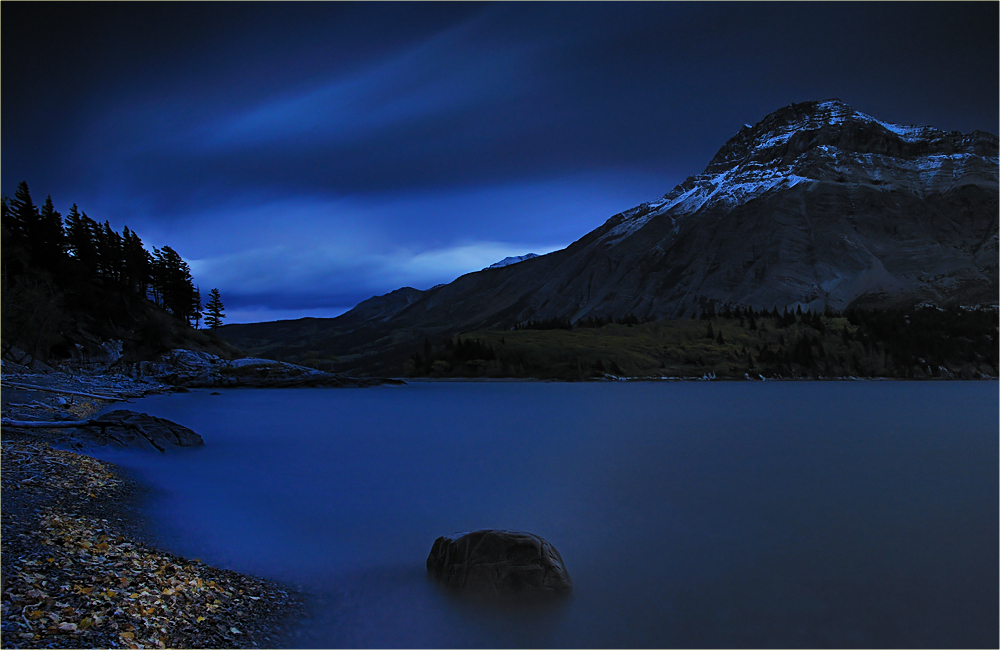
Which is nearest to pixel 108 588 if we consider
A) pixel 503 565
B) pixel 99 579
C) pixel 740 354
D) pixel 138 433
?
pixel 99 579

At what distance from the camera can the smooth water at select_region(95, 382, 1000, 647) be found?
841cm

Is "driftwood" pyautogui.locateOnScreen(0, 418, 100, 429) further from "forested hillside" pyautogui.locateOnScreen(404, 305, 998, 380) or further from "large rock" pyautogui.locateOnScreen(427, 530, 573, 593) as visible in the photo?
"forested hillside" pyautogui.locateOnScreen(404, 305, 998, 380)

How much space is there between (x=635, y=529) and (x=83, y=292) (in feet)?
295

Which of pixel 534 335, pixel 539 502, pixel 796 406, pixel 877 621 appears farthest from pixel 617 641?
pixel 534 335

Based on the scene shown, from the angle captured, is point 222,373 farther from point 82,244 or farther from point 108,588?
point 108,588

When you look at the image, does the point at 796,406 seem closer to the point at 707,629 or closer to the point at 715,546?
the point at 715,546

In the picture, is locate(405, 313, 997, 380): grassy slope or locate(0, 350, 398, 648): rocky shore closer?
locate(0, 350, 398, 648): rocky shore

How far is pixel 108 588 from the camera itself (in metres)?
7.45

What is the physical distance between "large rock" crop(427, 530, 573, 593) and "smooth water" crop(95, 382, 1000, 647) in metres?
0.36

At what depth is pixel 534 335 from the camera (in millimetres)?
155500

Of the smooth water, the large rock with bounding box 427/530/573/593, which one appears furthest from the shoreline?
the large rock with bounding box 427/530/573/593

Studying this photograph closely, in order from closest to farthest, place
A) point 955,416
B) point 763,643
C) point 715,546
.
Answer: point 763,643 < point 715,546 < point 955,416

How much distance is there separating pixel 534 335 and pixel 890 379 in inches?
3196

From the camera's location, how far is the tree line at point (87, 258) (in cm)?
7412
